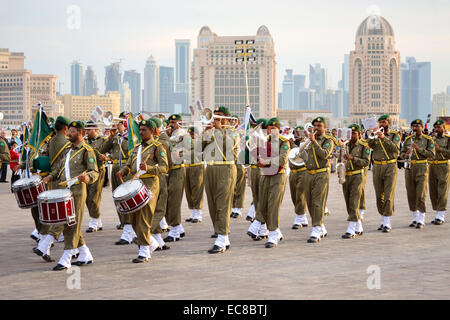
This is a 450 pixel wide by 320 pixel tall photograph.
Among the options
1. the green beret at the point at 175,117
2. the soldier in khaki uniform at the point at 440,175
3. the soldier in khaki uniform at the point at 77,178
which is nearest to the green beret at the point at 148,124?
the soldier in khaki uniform at the point at 77,178

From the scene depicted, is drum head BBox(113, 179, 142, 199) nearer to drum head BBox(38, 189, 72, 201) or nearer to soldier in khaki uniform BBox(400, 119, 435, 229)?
drum head BBox(38, 189, 72, 201)

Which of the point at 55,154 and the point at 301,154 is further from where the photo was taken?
the point at 301,154

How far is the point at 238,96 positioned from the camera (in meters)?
187

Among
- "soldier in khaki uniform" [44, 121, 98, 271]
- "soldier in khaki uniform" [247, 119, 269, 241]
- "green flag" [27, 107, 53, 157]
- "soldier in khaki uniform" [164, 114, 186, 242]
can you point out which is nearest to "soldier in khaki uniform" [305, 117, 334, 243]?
"soldier in khaki uniform" [247, 119, 269, 241]

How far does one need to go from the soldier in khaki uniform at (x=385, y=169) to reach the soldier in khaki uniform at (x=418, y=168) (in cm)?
69

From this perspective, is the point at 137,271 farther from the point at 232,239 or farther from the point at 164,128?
the point at 164,128

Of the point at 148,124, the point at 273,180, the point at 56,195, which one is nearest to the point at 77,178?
the point at 56,195

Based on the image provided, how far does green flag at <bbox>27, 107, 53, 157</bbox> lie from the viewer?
35.7ft

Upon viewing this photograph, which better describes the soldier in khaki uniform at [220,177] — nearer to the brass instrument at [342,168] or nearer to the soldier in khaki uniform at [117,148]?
the brass instrument at [342,168]

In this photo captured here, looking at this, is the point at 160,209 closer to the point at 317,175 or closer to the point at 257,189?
the point at 257,189

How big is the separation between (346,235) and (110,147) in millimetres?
4527

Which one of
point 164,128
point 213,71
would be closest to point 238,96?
point 213,71

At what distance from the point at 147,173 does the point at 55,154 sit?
4.45 feet

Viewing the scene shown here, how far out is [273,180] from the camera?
1138 cm
